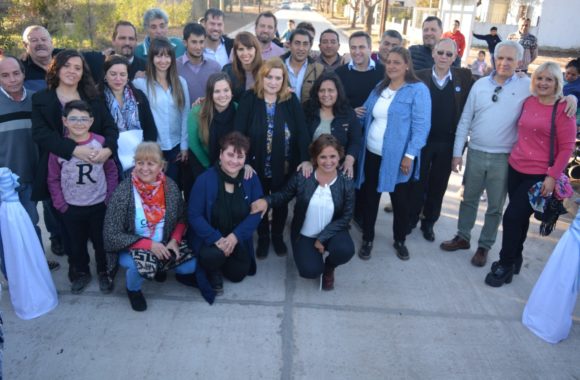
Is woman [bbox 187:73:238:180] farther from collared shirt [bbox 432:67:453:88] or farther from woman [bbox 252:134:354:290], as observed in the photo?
collared shirt [bbox 432:67:453:88]

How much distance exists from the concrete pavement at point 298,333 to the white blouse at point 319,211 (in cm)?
48

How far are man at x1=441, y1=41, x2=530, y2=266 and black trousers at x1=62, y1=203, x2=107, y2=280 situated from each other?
3.14 meters

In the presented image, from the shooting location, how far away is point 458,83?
4.28 m

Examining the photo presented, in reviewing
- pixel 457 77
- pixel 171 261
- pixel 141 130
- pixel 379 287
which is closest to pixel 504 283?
pixel 379 287

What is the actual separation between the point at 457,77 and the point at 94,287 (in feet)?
12.1

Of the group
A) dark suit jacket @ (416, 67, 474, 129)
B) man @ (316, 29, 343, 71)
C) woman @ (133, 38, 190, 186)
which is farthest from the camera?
man @ (316, 29, 343, 71)

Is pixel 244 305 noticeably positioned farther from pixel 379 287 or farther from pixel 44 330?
pixel 44 330

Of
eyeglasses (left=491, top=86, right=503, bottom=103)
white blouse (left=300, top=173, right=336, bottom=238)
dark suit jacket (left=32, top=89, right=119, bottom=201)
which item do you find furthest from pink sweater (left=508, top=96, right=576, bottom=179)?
dark suit jacket (left=32, top=89, right=119, bottom=201)

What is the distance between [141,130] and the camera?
12.5 ft

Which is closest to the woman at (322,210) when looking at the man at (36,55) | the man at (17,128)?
the man at (17,128)

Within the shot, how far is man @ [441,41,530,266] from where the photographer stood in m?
3.76

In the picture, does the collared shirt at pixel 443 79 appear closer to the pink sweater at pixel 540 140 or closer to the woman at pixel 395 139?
the woman at pixel 395 139

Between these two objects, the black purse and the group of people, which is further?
the black purse

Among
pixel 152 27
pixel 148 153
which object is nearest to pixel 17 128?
pixel 148 153
